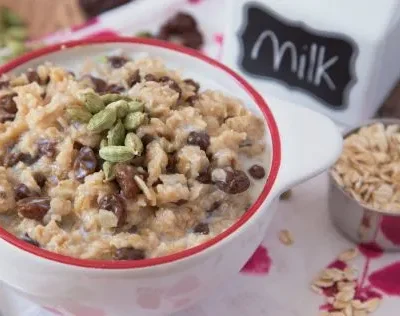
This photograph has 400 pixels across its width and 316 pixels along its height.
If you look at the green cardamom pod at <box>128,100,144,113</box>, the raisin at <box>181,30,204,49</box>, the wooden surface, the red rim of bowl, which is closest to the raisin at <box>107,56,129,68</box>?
the red rim of bowl

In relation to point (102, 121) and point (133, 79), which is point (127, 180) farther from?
point (133, 79)

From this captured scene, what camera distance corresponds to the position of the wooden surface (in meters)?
1.53

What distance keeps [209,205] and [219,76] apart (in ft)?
0.85

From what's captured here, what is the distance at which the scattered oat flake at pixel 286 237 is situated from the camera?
3.44 feet

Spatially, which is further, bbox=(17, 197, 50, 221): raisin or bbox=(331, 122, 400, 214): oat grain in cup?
bbox=(331, 122, 400, 214): oat grain in cup

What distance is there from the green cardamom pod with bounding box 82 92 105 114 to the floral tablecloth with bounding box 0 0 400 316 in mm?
242

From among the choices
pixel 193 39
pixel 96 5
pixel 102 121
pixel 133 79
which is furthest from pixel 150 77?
pixel 96 5

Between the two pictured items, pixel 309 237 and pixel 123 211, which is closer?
pixel 123 211

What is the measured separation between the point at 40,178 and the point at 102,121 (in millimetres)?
98

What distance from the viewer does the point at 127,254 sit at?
29.6 inches

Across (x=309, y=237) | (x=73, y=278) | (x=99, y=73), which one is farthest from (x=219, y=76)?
(x=73, y=278)

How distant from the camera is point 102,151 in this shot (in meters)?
0.81

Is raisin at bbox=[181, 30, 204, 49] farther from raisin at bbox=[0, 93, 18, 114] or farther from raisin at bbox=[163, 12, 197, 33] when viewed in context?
raisin at bbox=[0, 93, 18, 114]

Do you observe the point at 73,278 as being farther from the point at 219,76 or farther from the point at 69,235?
the point at 219,76
